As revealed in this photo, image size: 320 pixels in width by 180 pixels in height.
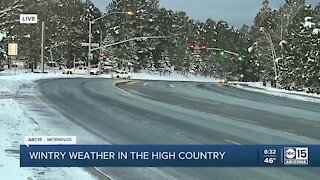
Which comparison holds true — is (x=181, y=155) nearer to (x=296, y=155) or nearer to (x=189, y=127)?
(x=296, y=155)

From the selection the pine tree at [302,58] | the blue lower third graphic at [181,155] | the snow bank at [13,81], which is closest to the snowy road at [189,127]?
the blue lower third graphic at [181,155]

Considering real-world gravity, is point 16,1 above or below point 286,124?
above

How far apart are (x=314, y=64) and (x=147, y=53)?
188ft

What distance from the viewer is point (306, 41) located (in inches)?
1934

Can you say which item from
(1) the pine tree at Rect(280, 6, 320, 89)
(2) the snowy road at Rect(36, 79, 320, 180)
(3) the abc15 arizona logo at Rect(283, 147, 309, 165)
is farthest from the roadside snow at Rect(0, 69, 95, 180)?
(1) the pine tree at Rect(280, 6, 320, 89)

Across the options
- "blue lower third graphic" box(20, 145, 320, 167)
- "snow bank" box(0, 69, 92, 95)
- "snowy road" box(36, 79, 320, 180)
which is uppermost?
"blue lower third graphic" box(20, 145, 320, 167)

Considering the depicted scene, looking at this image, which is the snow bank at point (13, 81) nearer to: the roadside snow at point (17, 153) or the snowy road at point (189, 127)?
the snowy road at point (189, 127)

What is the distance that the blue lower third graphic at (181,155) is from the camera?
6.70 meters

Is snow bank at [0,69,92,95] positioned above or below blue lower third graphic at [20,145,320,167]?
below

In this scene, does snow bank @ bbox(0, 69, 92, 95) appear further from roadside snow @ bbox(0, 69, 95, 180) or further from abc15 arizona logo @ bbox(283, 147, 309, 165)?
abc15 arizona logo @ bbox(283, 147, 309, 165)

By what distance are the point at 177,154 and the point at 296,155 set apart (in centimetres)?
153

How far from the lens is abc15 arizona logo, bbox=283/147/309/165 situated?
6.65 m

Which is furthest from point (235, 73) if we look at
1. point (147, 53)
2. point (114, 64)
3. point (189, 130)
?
point (189, 130)

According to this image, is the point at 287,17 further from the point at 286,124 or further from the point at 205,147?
the point at 205,147
